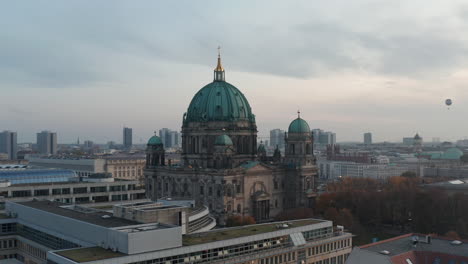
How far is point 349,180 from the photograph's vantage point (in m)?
192

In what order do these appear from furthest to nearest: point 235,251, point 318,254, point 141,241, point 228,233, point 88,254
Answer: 1. point 318,254
2. point 228,233
3. point 235,251
4. point 88,254
5. point 141,241

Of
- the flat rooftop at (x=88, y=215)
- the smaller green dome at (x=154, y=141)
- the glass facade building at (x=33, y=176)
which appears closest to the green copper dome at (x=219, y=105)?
the smaller green dome at (x=154, y=141)

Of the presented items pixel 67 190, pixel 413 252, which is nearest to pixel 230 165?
pixel 67 190

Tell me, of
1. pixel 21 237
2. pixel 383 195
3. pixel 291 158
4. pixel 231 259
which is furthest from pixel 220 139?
pixel 231 259

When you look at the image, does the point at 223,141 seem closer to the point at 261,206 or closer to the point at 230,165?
the point at 230,165

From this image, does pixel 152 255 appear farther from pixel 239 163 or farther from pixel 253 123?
pixel 253 123

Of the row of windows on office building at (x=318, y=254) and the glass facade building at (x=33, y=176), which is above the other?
the glass facade building at (x=33, y=176)

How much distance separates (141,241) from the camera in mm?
56438

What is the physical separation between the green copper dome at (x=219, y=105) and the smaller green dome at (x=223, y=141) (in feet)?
33.6

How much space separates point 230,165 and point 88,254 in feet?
262

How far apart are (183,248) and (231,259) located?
766cm

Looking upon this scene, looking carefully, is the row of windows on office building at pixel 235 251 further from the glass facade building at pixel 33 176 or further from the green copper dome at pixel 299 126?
the green copper dome at pixel 299 126

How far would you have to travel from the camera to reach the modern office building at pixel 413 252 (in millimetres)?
62531

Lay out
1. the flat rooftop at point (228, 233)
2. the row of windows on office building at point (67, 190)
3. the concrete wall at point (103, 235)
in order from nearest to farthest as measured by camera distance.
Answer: the concrete wall at point (103, 235), the flat rooftop at point (228, 233), the row of windows on office building at point (67, 190)
